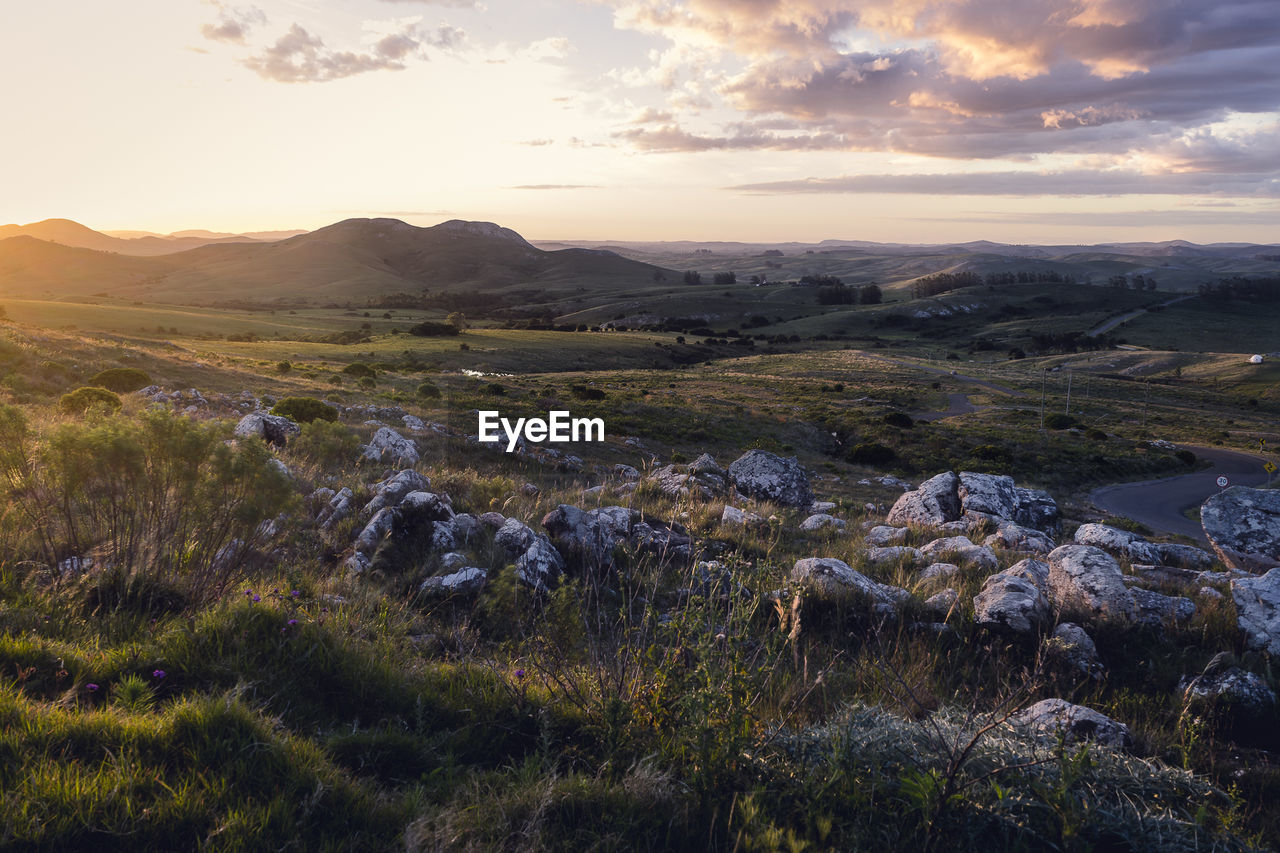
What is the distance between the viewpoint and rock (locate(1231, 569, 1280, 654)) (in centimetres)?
545

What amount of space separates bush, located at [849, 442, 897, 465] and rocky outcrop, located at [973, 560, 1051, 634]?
3258 centimetres

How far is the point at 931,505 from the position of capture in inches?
546

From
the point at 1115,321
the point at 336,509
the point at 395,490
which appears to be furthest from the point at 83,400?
→ the point at 1115,321

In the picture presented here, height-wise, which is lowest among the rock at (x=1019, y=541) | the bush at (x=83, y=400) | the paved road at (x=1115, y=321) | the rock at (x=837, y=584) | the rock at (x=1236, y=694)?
the rock at (x=1019, y=541)

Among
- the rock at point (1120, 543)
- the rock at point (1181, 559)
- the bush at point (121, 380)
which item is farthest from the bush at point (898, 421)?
the bush at point (121, 380)

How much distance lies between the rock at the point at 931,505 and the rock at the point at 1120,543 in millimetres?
3030

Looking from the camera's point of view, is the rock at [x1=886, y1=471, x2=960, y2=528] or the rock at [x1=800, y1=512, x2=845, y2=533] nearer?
the rock at [x1=800, y1=512, x2=845, y2=533]

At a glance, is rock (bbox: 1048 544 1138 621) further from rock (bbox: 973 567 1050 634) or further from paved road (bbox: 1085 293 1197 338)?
paved road (bbox: 1085 293 1197 338)

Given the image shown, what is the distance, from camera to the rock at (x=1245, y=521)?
11266mm

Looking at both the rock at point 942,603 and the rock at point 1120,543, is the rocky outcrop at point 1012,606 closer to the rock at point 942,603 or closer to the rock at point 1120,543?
the rock at point 942,603

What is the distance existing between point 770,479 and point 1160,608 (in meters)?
10.8

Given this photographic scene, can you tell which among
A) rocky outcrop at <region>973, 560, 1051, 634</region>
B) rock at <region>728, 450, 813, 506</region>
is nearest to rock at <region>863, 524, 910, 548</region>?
rocky outcrop at <region>973, 560, 1051, 634</region>

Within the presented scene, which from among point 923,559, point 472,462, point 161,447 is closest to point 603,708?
point 161,447

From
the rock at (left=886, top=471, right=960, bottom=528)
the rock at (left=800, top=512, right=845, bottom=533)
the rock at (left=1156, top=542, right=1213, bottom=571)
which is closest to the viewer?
the rock at (left=1156, top=542, right=1213, bottom=571)
